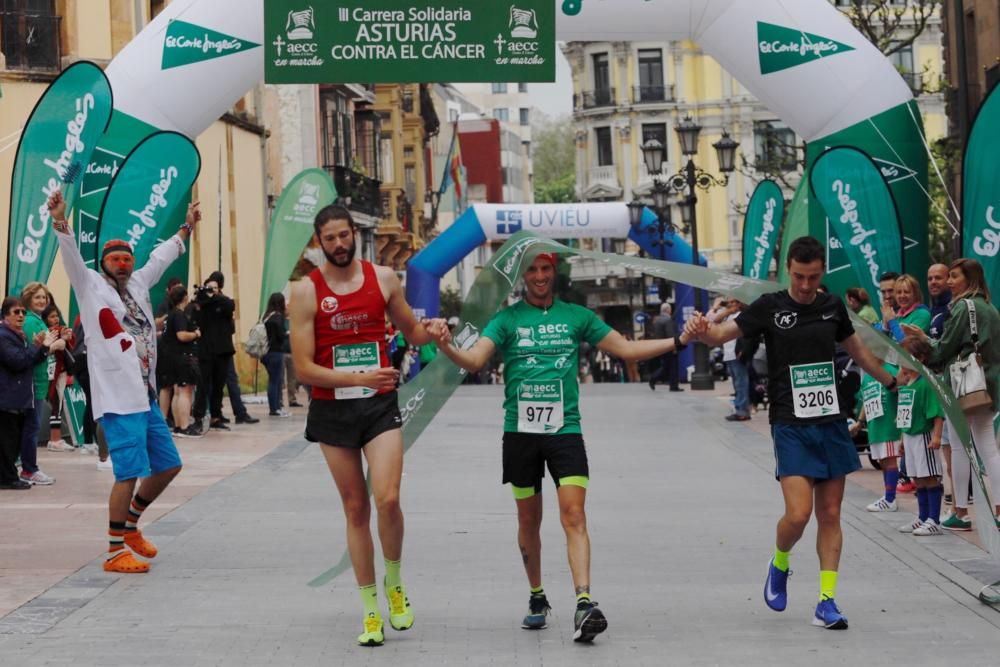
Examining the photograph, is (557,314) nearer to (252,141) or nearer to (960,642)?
(960,642)

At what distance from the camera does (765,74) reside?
16672mm

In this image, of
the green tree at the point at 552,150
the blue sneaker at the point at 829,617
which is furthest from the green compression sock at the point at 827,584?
the green tree at the point at 552,150

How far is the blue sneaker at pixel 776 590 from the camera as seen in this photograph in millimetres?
8477

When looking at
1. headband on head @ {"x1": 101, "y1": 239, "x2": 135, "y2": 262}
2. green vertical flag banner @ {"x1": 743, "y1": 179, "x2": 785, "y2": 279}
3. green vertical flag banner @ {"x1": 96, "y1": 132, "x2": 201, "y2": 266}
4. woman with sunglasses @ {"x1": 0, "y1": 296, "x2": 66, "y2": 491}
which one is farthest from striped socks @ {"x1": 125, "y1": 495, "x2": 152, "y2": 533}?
green vertical flag banner @ {"x1": 743, "y1": 179, "x2": 785, "y2": 279}

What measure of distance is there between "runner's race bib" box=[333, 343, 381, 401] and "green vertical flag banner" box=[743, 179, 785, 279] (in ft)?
59.7

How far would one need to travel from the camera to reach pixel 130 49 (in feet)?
54.3

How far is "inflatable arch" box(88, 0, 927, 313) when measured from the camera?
16.3m

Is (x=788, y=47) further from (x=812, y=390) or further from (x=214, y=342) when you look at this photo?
(x=214, y=342)

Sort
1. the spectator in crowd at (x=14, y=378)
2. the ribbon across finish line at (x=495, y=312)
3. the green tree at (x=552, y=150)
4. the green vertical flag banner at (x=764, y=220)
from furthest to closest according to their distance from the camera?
the green tree at (x=552, y=150) → the green vertical flag banner at (x=764, y=220) → the spectator in crowd at (x=14, y=378) → the ribbon across finish line at (x=495, y=312)

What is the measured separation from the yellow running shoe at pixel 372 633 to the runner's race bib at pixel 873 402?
5.67 meters

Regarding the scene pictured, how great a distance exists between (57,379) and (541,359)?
11486mm

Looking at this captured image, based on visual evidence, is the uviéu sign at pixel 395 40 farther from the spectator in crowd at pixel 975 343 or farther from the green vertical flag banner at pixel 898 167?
the spectator in crowd at pixel 975 343

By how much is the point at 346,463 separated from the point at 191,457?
34.1ft

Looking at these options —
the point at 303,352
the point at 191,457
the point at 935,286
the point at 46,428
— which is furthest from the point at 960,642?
the point at 46,428
